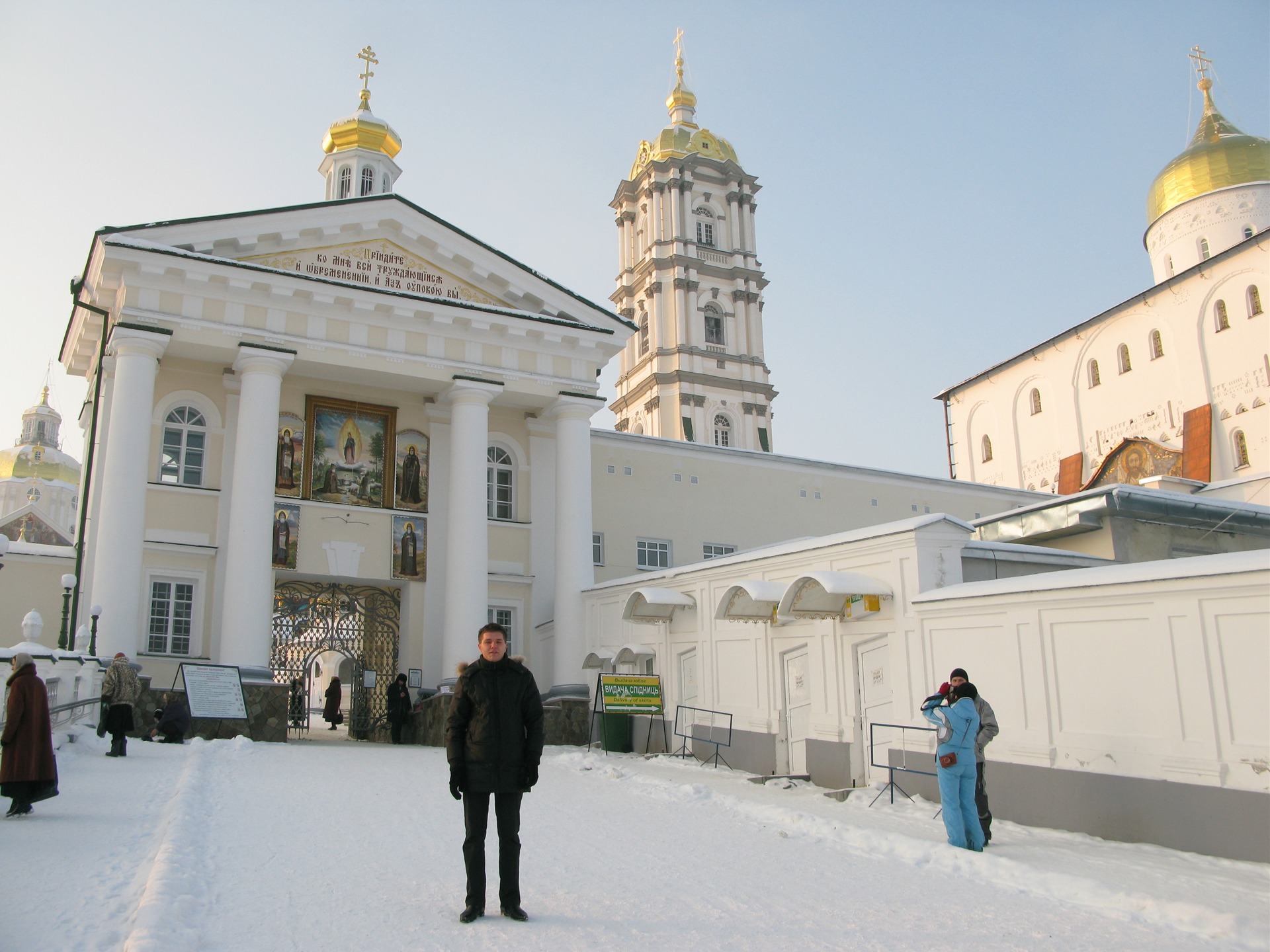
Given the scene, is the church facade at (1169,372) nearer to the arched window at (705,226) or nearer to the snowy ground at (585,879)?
the arched window at (705,226)

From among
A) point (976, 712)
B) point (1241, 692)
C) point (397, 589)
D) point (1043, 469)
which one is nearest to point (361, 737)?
point (397, 589)

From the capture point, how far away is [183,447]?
23.2 meters

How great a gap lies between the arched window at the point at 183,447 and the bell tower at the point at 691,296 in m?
37.7

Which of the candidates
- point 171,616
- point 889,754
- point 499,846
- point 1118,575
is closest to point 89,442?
point 171,616

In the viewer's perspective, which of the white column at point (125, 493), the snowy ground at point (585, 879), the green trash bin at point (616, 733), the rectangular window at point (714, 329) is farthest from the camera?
the rectangular window at point (714, 329)

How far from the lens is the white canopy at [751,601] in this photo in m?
15.8

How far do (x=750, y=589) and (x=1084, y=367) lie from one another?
37.9m

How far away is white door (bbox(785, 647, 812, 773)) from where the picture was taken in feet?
51.3

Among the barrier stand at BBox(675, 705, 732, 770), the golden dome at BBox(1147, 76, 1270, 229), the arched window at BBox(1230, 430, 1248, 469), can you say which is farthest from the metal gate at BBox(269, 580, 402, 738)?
the golden dome at BBox(1147, 76, 1270, 229)

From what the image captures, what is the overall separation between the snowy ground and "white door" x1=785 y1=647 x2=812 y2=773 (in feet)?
11.1

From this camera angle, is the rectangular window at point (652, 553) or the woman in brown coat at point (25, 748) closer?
the woman in brown coat at point (25, 748)

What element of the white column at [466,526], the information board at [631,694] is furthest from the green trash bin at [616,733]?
the white column at [466,526]

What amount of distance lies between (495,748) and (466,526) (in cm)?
1717

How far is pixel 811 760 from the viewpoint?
1512cm
